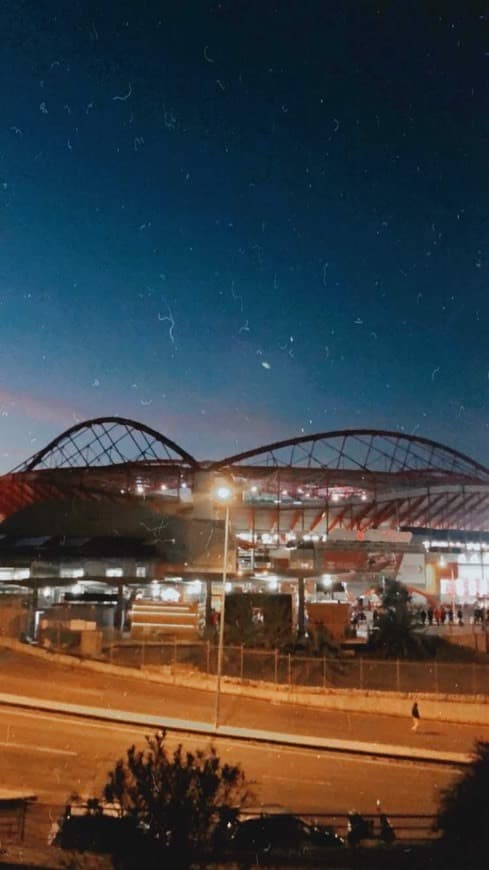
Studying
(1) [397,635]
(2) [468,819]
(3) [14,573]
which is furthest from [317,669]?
(3) [14,573]

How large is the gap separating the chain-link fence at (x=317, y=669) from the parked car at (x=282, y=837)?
16.4 m

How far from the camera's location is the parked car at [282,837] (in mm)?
11547

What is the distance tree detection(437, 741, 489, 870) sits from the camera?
9.86m

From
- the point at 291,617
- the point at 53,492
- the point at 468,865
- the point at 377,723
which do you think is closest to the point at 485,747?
the point at 468,865

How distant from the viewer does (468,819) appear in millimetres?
10508

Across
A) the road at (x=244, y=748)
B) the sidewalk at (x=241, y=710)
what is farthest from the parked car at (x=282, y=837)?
the sidewalk at (x=241, y=710)

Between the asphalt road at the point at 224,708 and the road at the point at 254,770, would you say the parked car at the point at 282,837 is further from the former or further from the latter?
the asphalt road at the point at 224,708

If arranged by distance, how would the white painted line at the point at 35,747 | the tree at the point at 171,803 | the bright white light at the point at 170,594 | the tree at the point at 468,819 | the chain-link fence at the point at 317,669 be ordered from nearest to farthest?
the tree at the point at 171,803, the tree at the point at 468,819, the white painted line at the point at 35,747, the chain-link fence at the point at 317,669, the bright white light at the point at 170,594

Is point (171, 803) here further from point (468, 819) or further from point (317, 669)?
point (317, 669)

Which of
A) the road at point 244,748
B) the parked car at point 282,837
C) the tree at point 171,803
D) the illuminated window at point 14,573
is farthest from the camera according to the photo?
the illuminated window at point 14,573

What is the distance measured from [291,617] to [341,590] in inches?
734

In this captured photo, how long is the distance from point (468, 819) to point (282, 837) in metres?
3.39

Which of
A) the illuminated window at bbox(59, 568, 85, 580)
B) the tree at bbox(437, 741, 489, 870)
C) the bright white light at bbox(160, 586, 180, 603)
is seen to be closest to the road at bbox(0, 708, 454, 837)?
the tree at bbox(437, 741, 489, 870)

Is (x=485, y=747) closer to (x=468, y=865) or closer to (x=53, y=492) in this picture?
(x=468, y=865)
